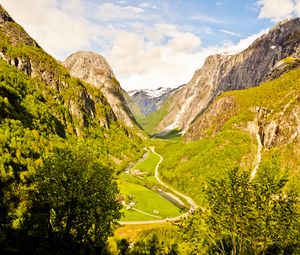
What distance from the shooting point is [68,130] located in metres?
196

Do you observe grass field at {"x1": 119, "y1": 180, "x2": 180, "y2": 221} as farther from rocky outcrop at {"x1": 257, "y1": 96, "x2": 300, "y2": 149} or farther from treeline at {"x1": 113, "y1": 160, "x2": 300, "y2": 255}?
treeline at {"x1": 113, "y1": 160, "x2": 300, "y2": 255}

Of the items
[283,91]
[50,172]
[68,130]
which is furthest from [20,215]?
[283,91]

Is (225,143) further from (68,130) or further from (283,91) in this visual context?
(68,130)

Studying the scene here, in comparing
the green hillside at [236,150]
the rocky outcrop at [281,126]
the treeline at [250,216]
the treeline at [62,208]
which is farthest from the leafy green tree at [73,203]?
the rocky outcrop at [281,126]

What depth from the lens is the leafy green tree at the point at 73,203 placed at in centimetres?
4434

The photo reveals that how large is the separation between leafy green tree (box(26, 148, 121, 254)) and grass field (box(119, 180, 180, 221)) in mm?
74493

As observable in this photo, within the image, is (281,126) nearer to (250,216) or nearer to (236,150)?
(236,150)

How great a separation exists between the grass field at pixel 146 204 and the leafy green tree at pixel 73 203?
244ft

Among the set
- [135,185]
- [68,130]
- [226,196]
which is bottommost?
[135,185]

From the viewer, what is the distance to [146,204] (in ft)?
461

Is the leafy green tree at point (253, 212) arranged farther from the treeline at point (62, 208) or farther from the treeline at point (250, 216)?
the treeline at point (62, 208)

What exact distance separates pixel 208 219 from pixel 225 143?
506 ft

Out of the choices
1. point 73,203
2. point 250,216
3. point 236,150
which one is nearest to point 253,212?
point 250,216

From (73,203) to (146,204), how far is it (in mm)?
98948
